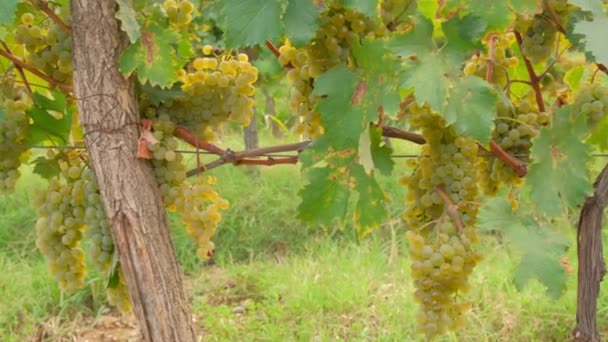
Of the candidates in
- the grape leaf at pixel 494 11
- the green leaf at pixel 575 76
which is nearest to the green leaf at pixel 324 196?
the grape leaf at pixel 494 11

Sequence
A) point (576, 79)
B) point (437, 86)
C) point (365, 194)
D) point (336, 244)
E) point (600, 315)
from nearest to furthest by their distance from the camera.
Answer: point (437, 86) < point (365, 194) < point (576, 79) < point (600, 315) < point (336, 244)

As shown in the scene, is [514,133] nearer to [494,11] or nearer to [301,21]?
[494,11]

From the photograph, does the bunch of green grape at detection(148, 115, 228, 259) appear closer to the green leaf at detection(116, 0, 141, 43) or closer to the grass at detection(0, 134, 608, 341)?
the green leaf at detection(116, 0, 141, 43)

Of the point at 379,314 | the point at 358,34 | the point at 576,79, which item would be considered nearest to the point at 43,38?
the point at 358,34

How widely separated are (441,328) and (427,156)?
285 millimetres

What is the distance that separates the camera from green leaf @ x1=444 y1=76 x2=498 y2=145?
0.99 metres

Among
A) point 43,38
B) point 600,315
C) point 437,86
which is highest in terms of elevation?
point 43,38

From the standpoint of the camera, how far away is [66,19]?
1.26 meters

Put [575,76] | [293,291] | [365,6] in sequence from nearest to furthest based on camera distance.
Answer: [365,6] < [575,76] < [293,291]

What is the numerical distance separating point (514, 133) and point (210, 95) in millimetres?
532

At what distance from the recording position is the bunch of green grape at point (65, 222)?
Result: 1.31 meters

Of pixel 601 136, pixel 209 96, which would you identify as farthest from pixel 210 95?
pixel 601 136

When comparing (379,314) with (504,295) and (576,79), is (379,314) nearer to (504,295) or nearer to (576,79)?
(504,295)

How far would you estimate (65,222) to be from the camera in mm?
1315
